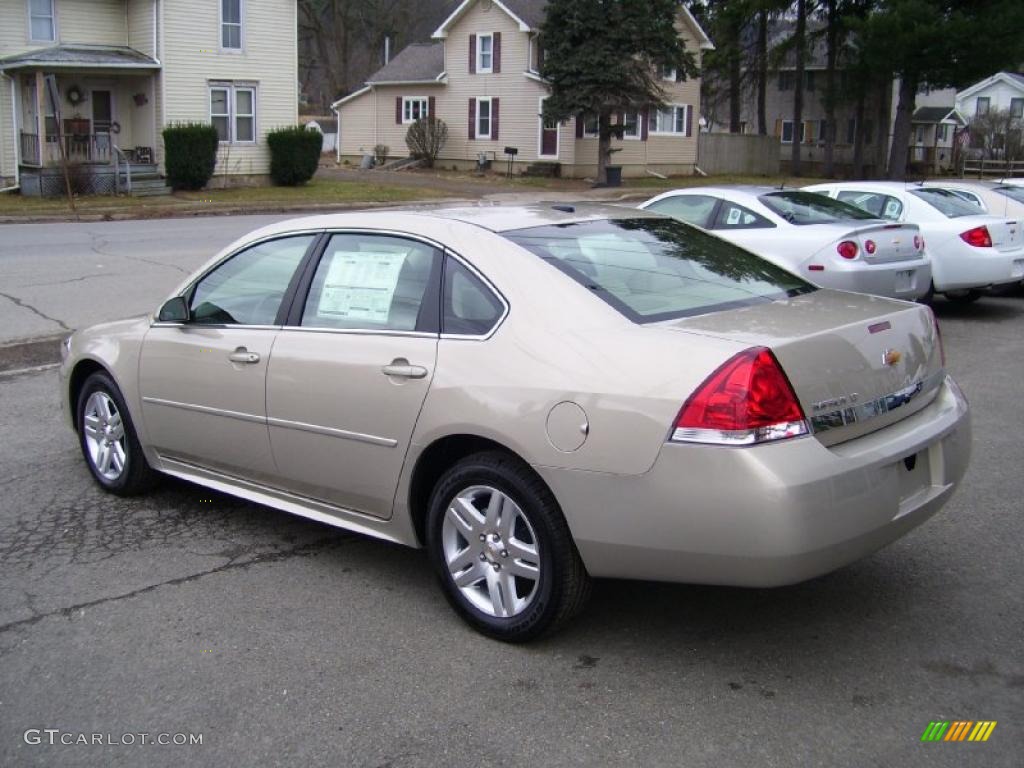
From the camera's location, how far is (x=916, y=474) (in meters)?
4.23

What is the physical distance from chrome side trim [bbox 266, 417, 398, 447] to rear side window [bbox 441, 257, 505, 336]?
51cm

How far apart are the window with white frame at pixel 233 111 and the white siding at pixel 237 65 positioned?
0.61 ft

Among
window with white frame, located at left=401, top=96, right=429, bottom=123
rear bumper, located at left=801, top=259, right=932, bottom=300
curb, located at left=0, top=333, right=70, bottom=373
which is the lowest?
curb, located at left=0, top=333, right=70, bottom=373

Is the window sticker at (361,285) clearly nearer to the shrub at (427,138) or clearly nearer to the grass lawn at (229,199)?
the grass lawn at (229,199)

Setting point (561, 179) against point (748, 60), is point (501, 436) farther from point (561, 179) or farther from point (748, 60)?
point (748, 60)

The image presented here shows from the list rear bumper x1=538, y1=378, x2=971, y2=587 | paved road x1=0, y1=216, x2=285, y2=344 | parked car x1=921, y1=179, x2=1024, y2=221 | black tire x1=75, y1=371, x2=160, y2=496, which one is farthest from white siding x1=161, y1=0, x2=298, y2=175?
rear bumper x1=538, y1=378, x2=971, y2=587

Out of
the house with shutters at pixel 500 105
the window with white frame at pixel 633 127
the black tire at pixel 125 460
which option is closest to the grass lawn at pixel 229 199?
the house with shutters at pixel 500 105

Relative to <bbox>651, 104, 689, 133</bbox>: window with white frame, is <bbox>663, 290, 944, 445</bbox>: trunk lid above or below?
below

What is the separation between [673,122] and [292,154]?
1946 centimetres

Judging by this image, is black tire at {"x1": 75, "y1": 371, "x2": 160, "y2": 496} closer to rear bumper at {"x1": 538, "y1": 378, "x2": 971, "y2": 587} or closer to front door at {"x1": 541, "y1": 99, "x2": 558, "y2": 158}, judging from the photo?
rear bumper at {"x1": 538, "y1": 378, "x2": 971, "y2": 587}

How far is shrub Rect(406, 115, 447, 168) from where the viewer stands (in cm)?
4619

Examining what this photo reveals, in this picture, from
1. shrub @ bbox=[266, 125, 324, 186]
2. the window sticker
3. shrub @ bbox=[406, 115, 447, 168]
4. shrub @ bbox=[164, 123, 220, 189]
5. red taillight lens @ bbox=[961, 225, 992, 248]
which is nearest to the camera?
the window sticker

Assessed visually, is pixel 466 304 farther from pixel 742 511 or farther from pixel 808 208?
pixel 808 208

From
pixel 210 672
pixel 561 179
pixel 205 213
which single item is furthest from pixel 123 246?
pixel 561 179
